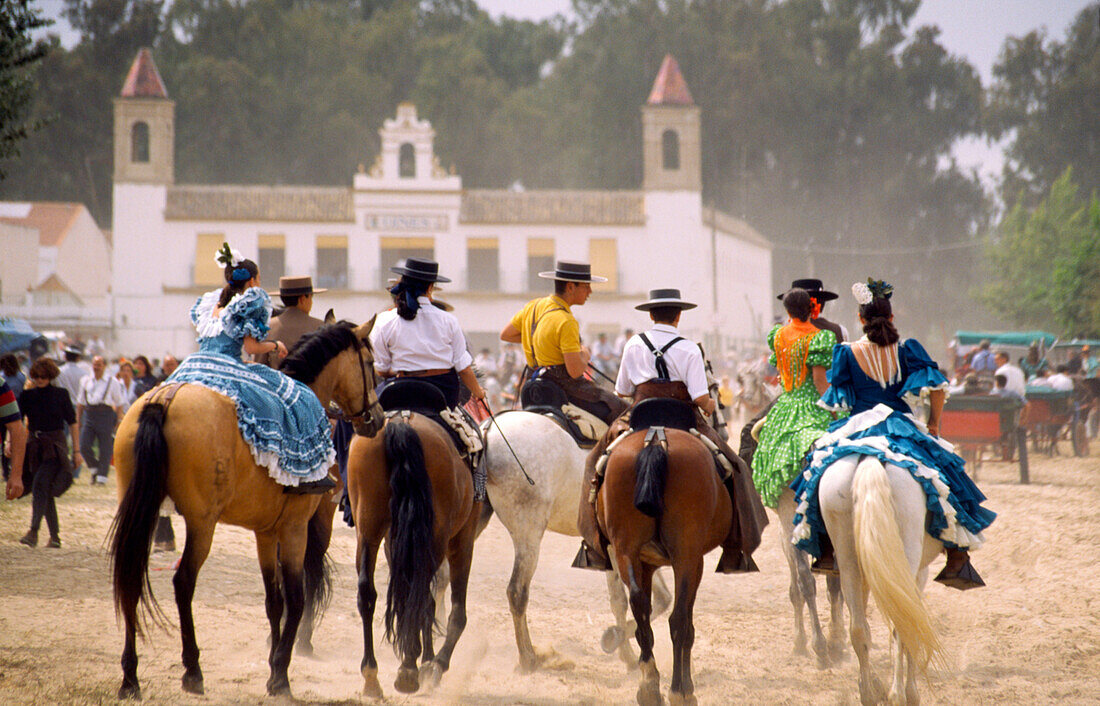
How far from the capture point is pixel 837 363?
657cm

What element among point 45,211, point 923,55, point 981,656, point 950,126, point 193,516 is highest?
point 923,55

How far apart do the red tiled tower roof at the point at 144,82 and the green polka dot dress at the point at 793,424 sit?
151 feet

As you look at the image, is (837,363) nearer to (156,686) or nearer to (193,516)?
(193,516)

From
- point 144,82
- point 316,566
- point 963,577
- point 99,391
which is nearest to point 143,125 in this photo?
point 144,82

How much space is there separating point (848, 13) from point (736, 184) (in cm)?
1414

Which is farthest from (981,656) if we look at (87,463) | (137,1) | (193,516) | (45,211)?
(137,1)

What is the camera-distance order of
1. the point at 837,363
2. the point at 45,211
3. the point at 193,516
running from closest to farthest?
the point at 193,516 → the point at 837,363 → the point at 45,211

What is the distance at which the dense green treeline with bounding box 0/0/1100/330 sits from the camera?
195 feet

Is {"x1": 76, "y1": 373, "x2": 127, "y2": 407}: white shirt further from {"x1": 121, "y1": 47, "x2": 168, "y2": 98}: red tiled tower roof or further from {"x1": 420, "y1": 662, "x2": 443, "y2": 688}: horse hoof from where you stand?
{"x1": 121, "y1": 47, "x2": 168, "y2": 98}: red tiled tower roof

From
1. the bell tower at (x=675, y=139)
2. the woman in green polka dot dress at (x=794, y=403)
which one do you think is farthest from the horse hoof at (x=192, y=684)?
the bell tower at (x=675, y=139)

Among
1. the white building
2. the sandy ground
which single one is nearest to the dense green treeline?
the white building

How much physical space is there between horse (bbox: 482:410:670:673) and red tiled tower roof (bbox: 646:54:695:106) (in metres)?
43.8

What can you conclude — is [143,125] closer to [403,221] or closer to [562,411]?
[403,221]

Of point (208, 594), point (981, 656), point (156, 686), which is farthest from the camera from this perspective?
point (208, 594)
